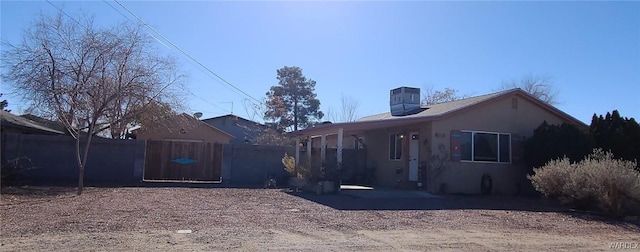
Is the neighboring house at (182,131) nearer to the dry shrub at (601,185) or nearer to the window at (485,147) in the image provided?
the window at (485,147)

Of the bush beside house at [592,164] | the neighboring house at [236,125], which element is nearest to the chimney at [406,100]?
the bush beside house at [592,164]

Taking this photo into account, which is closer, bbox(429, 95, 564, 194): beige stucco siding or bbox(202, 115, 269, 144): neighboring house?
bbox(429, 95, 564, 194): beige stucco siding

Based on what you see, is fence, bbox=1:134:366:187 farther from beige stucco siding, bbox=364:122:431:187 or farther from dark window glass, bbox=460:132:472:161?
dark window glass, bbox=460:132:472:161

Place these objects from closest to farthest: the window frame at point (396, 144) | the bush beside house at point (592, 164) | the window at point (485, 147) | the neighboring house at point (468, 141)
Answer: the bush beside house at point (592, 164)
the neighboring house at point (468, 141)
the window at point (485, 147)
the window frame at point (396, 144)

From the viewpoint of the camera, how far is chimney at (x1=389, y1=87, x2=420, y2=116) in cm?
2123

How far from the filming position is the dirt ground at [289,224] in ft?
25.6

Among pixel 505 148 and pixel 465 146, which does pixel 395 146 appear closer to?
pixel 465 146

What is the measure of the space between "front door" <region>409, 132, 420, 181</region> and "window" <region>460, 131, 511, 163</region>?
63.6 inches

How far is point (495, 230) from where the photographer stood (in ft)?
32.5

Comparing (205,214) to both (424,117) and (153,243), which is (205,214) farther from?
(424,117)

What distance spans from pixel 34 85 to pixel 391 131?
1253 cm

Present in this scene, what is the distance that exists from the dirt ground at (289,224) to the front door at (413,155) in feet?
13.4

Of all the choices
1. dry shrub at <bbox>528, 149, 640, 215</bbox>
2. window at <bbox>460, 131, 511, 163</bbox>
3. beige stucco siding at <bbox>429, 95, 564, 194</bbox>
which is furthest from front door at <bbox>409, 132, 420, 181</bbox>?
dry shrub at <bbox>528, 149, 640, 215</bbox>

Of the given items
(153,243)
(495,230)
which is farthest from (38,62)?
(495,230)
